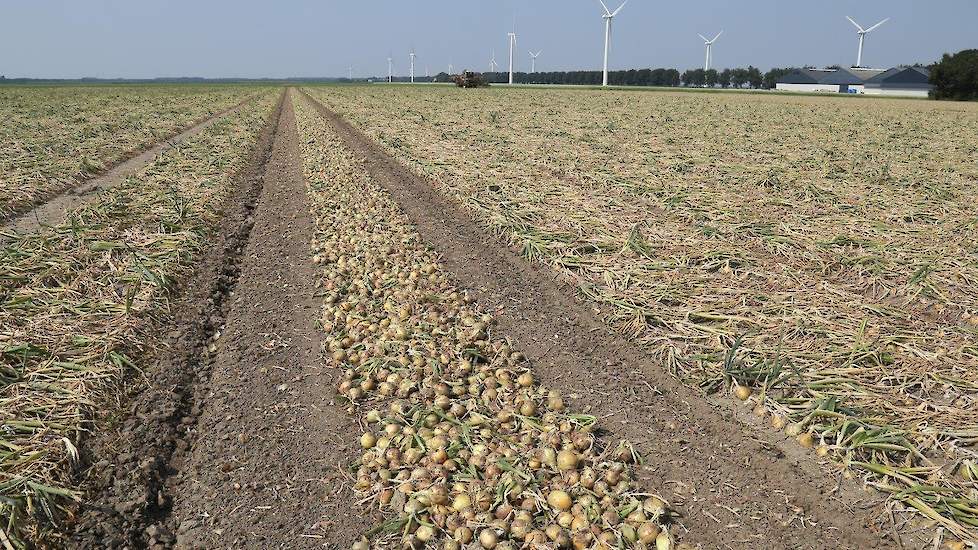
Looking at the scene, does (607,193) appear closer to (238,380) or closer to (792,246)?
(792,246)

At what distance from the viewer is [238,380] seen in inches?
185

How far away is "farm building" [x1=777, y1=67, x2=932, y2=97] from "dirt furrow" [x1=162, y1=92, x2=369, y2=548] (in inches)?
3530

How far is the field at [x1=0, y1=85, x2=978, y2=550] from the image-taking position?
10.6ft

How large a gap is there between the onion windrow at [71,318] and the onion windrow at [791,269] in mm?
4411

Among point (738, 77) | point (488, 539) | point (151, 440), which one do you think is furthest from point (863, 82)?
point (151, 440)

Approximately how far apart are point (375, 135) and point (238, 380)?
17573 millimetres

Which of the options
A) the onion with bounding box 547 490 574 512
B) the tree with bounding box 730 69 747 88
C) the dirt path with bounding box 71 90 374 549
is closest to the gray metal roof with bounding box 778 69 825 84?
the tree with bounding box 730 69 747 88

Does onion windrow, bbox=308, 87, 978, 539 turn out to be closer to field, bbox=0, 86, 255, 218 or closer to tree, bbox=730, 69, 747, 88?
field, bbox=0, 86, 255, 218

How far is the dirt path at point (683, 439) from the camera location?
316 cm

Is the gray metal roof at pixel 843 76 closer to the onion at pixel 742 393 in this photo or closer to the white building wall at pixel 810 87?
the white building wall at pixel 810 87

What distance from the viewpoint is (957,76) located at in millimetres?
55281

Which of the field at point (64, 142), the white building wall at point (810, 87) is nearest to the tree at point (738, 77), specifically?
the white building wall at point (810, 87)

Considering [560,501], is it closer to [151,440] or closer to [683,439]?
[683,439]

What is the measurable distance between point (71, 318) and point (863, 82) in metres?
121
